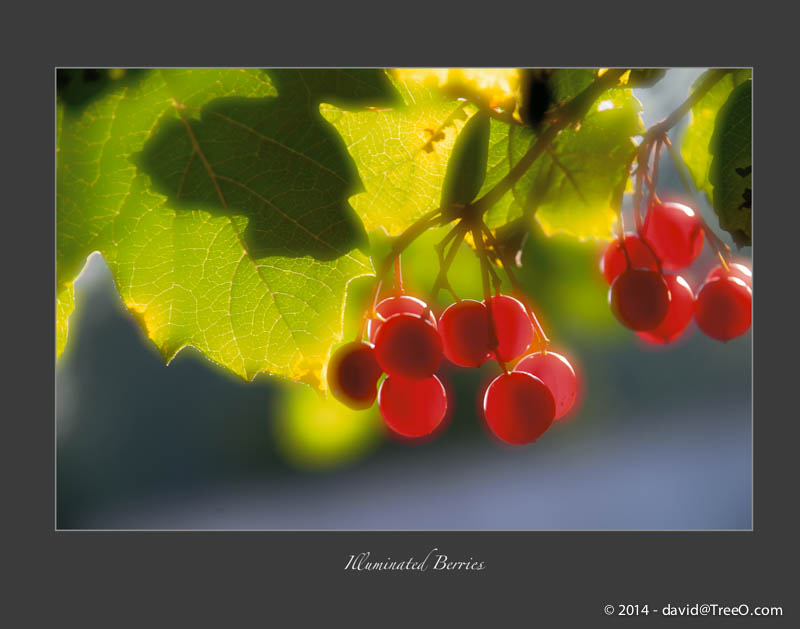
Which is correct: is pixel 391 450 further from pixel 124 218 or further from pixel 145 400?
pixel 124 218

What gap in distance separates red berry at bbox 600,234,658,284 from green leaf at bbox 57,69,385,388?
1.02ft

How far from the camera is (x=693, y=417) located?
2.10 m

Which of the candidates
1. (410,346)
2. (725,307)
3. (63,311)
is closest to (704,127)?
(725,307)

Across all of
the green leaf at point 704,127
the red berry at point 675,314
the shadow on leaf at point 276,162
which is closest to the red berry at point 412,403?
the shadow on leaf at point 276,162

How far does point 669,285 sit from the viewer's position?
Result: 0.76 metres

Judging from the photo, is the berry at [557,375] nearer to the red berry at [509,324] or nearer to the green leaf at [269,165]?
the red berry at [509,324]

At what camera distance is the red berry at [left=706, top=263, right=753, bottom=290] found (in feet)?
2.45

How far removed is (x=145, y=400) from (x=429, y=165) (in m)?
1.25

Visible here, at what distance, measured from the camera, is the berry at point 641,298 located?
0.67m

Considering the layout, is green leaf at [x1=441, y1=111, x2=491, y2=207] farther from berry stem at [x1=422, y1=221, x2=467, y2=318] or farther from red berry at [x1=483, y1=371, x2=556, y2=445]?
red berry at [x1=483, y1=371, x2=556, y2=445]

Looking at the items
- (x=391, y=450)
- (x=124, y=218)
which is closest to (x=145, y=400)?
(x=391, y=450)

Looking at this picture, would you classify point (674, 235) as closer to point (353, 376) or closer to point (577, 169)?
point (577, 169)

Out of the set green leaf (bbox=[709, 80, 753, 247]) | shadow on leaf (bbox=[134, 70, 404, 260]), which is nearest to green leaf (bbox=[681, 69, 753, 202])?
green leaf (bbox=[709, 80, 753, 247])

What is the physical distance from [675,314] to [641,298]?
0.31 feet
